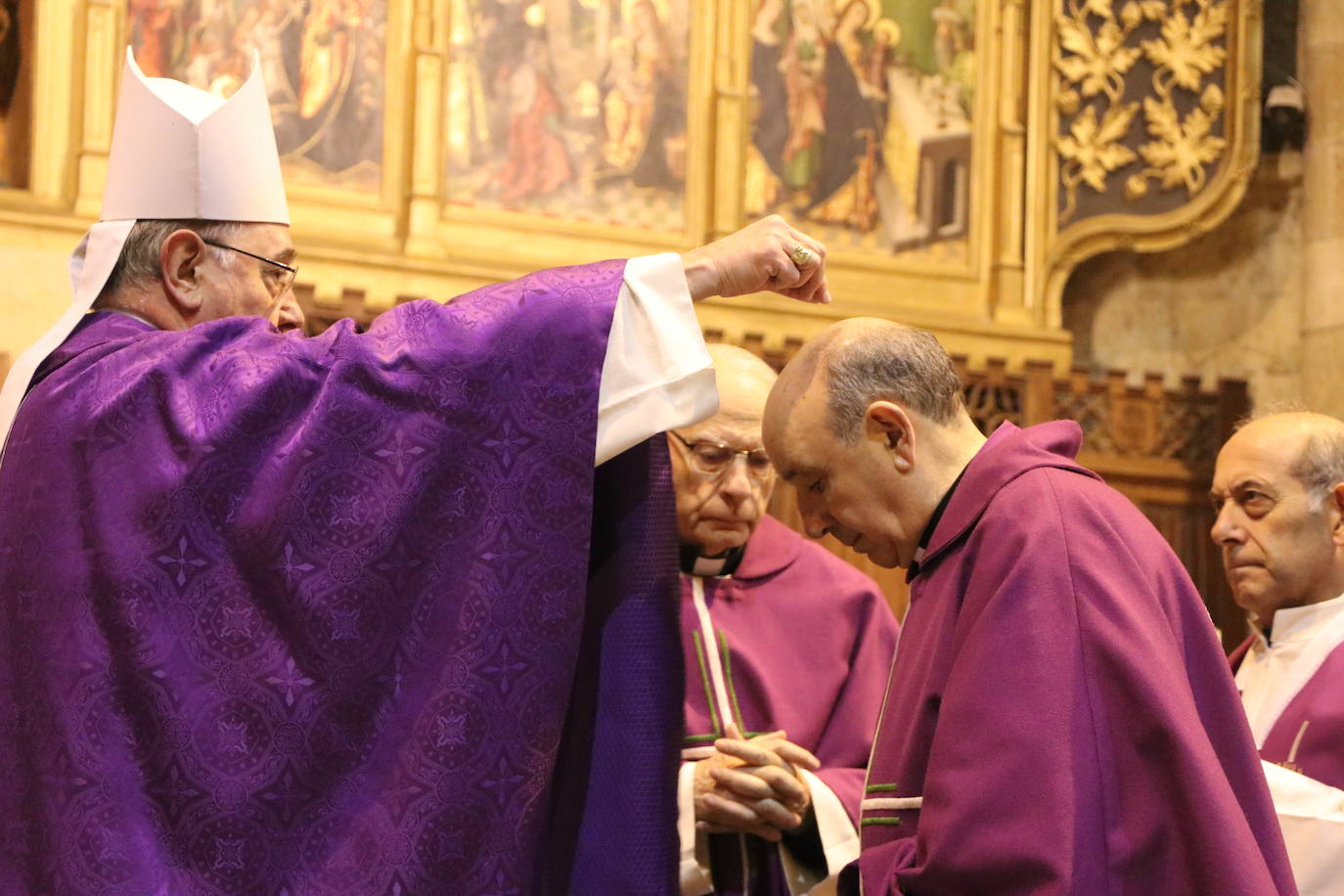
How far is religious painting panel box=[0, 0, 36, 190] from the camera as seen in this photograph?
7293mm

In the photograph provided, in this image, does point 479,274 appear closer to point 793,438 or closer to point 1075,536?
point 793,438

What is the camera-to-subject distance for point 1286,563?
412cm

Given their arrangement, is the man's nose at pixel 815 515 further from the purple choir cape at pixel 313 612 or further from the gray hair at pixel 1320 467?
the gray hair at pixel 1320 467

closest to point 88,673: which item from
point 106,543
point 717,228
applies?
point 106,543

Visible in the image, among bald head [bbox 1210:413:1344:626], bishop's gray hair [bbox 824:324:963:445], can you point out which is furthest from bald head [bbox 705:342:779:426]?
bald head [bbox 1210:413:1344:626]

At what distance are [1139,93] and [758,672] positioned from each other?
6.68 meters

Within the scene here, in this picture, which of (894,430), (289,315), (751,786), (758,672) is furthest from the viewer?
(758,672)

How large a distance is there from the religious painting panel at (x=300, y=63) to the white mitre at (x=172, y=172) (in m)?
4.35

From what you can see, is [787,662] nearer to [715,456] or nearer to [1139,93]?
[715,456]

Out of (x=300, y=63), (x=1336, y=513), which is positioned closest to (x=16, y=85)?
(x=300, y=63)

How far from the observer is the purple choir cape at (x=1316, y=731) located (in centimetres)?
366

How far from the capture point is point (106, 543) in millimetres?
2559

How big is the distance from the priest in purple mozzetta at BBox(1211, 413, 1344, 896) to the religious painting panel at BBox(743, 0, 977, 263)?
4.58m

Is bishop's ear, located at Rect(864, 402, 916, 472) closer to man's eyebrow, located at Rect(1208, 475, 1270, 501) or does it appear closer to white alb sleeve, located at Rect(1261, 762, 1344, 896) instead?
white alb sleeve, located at Rect(1261, 762, 1344, 896)
